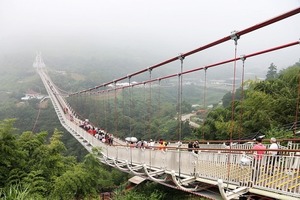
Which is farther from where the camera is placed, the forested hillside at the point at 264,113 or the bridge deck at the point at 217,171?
the forested hillside at the point at 264,113

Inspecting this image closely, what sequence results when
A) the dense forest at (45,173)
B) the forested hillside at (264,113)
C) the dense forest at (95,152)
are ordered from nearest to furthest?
the dense forest at (45,173) < the dense forest at (95,152) < the forested hillside at (264,113)

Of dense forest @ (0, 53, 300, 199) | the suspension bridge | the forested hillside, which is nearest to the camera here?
the suspension bridge

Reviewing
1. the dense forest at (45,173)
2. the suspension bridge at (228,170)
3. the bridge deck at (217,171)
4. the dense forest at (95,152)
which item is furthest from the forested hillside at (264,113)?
the suspension bridge at (228,170)

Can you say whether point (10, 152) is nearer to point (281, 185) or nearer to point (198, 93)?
point (281, 185)

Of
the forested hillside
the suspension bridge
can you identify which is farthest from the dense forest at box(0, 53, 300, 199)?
the suspension bridge

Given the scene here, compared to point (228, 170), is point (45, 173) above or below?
below

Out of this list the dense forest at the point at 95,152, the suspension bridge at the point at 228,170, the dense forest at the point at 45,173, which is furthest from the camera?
the dense forest at the point at 95,152

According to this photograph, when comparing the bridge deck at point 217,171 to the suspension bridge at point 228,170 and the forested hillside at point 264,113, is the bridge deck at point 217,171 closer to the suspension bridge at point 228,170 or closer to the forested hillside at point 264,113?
the suspension bridge at point 228,170

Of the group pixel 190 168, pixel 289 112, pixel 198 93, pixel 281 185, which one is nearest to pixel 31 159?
pixel 190 168

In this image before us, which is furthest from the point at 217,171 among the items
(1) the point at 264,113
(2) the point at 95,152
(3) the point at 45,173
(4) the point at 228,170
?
(1) the point at 264,113

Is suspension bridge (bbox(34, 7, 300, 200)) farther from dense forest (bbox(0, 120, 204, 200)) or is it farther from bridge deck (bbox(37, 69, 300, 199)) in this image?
dense forest (bbox(0, 120, 204, 200))

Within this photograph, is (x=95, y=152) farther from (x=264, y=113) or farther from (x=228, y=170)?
(x=228, y=170)
